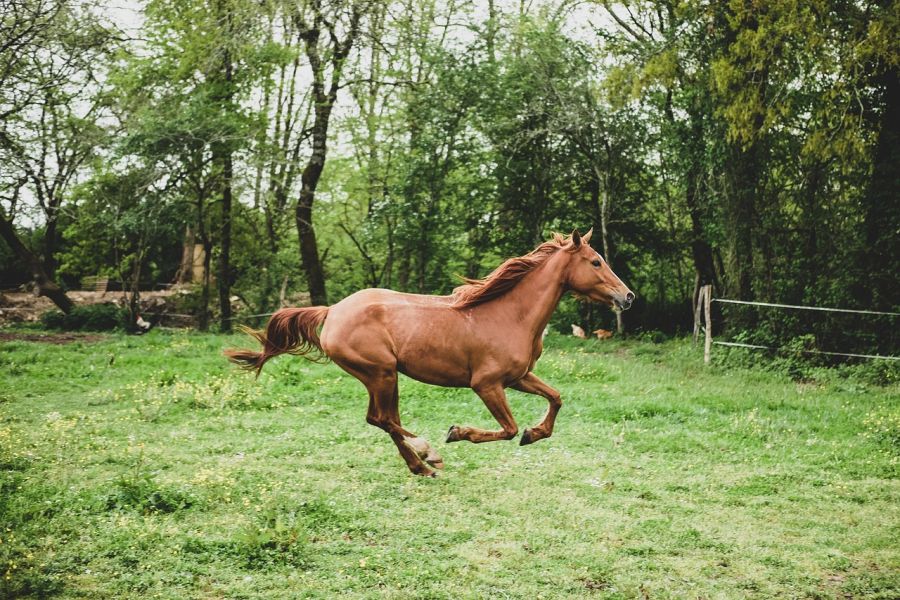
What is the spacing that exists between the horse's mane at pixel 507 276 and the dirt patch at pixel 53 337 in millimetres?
14838

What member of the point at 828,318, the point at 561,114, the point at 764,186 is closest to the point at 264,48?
the point at 561,114

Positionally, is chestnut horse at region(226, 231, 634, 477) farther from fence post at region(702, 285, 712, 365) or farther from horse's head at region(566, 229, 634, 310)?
fence post at region(702, 285, 712, 365)

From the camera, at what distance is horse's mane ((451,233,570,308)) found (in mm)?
6379

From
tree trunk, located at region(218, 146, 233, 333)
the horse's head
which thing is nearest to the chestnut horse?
the horse's head

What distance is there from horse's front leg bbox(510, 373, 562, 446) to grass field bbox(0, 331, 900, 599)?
921 mm

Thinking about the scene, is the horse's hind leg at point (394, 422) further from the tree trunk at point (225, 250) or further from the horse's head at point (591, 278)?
the tree trunk at point (225, 250)

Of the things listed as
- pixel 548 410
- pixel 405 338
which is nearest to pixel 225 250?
pixel 405 338

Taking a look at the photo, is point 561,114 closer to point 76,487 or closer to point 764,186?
point 764,186

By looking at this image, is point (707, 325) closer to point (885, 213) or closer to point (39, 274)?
point (885, 213)

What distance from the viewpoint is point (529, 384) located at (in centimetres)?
647

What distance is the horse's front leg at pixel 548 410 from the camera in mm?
6023

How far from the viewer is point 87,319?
22.1m

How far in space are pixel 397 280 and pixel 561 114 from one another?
8.46m

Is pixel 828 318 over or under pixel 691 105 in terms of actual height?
under
